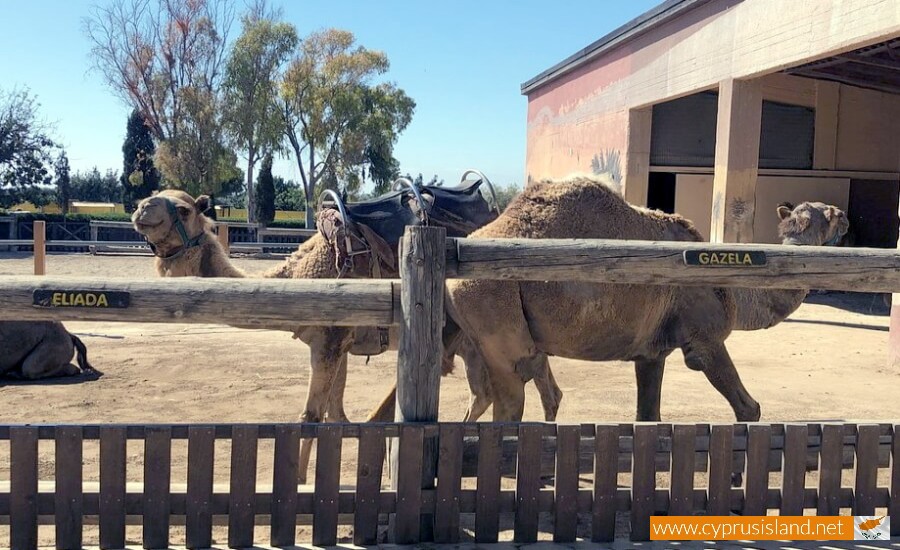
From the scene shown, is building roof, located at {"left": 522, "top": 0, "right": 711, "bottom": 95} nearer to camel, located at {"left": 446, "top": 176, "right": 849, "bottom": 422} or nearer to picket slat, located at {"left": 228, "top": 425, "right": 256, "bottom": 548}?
camel, located at {"left": 446, "top": 176, "right": 849, "bottom": 422}

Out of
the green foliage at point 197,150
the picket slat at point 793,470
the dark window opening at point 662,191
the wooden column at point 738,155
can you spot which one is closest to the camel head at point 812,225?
the picket slat at point 793,470

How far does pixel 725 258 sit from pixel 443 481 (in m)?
1.73

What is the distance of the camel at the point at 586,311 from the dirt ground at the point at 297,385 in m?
1.46

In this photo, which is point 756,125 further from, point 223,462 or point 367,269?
point 223,462

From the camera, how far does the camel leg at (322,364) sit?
5457 mm

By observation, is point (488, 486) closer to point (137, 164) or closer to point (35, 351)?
point (35, 351)

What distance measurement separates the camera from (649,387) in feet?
18.4

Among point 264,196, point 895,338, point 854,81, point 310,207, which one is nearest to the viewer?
point 895,338

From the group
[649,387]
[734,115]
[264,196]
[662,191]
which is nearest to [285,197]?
[264,196]

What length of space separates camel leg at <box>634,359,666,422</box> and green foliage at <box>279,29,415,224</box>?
32327 mm

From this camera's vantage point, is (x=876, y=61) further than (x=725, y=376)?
Yes

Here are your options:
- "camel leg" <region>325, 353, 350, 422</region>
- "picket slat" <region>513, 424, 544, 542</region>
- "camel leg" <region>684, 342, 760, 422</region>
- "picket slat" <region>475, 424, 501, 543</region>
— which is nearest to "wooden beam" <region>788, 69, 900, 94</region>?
"camel leg" <region>684, 342, 760, 422</region>

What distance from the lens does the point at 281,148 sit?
3791 cm

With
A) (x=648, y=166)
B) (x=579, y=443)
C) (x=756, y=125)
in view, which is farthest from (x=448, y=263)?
(x=648, y=166)
